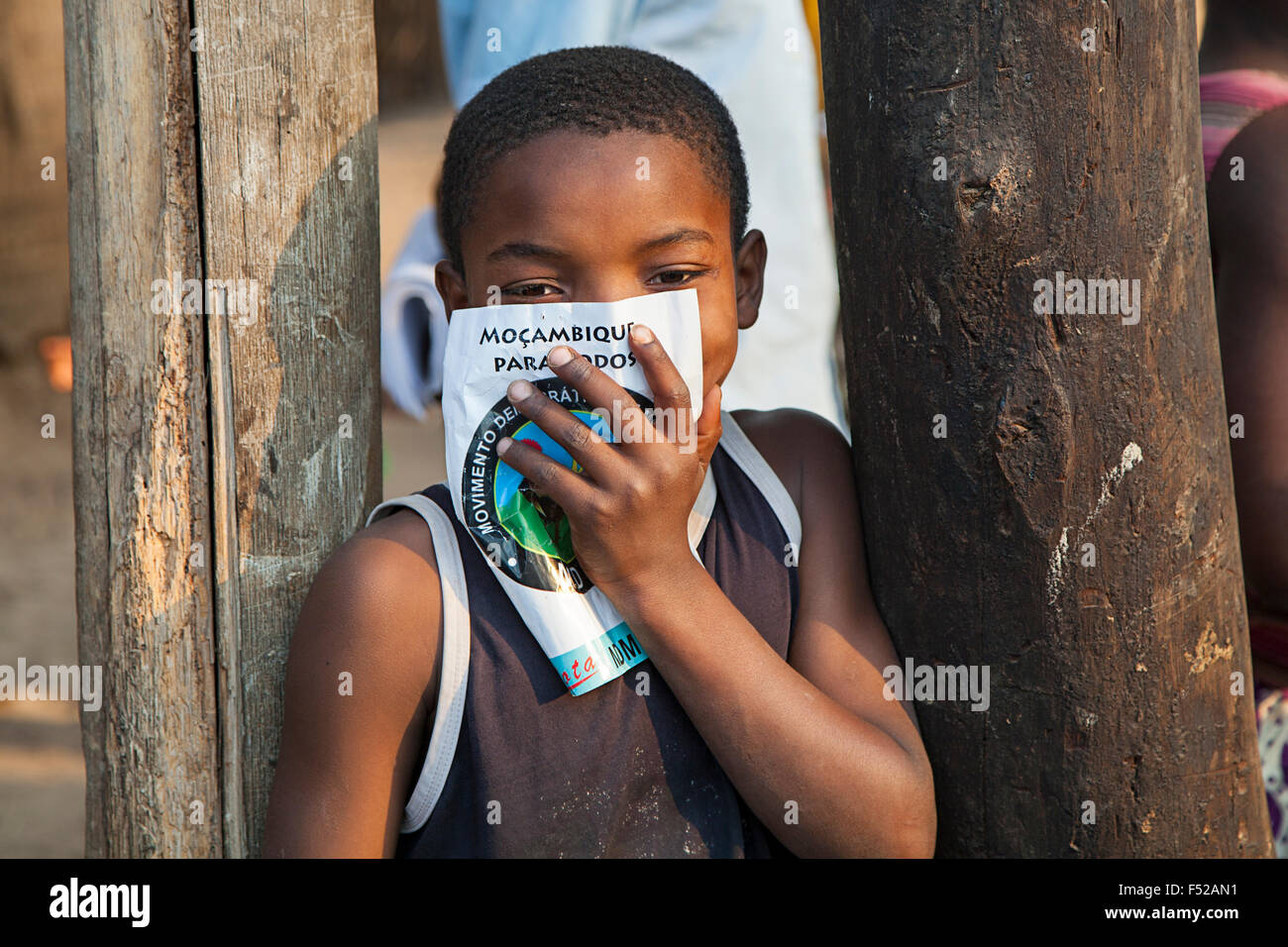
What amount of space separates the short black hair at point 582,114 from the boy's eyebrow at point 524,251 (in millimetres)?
108

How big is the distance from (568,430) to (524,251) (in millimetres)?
251

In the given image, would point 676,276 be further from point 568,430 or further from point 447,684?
point 447,684

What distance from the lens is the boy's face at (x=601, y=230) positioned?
1.47 metres

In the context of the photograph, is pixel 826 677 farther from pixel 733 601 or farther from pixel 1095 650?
pixel 1095 650

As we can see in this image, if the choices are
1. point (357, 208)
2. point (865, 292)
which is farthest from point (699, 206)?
point (357, 208)

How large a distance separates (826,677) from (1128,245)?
0.68 metres

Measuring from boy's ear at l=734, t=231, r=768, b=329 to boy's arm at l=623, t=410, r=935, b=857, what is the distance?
0.46 metres

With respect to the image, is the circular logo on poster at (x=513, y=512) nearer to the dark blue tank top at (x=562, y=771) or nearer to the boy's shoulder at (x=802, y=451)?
the dark blue tank top at (x=562, y=771)

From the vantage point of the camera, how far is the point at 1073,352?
138 cm

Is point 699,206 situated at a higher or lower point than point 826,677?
higher

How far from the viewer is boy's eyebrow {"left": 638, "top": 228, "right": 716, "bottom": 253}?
148cm

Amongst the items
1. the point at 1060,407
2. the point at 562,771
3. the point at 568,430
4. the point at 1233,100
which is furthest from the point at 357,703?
the point at 1233,100

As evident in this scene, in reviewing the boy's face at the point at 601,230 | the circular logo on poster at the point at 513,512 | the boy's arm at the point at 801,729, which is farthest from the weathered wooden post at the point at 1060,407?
the circular logo on poster at the point at 513,512

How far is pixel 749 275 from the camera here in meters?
1.72
